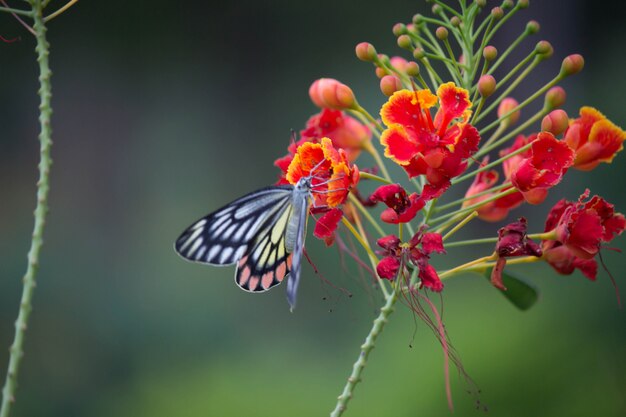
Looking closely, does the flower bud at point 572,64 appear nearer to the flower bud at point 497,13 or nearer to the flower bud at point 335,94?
the flower bud at point 497,13

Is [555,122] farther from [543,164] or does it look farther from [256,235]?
[256,235]

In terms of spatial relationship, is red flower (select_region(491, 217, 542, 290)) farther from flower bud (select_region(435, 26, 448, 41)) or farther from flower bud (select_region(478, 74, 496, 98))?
Answer: flower bud (select_region(435, 26, 448, 41))

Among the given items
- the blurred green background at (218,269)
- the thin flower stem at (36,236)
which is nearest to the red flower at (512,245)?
the thin flower stem at (36,236)

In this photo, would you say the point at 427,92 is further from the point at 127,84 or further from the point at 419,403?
the point at 127,84

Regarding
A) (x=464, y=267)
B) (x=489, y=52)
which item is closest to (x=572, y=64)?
(x=489, y=52)

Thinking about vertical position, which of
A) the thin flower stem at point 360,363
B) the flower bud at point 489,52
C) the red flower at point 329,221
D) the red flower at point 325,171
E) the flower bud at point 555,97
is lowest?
the thin flower stem at point 360,363
